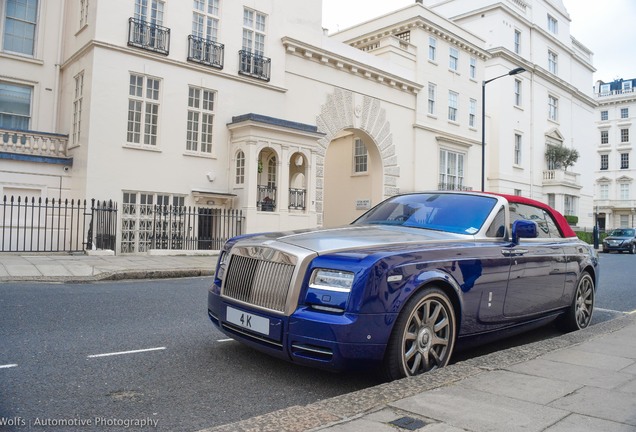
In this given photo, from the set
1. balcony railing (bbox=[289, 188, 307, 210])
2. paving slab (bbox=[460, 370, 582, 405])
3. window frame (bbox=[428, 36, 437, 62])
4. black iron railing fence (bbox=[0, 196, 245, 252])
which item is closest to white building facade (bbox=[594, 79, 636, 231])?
window frame (bbox=[428, 36, 437, 62])

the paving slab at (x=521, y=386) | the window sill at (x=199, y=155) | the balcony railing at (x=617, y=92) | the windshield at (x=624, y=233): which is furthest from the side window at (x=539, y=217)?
the balcony railing at (x=617, y=92)

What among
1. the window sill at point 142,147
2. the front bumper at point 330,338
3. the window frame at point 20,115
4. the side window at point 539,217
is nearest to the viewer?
the front bumper at point 330,338

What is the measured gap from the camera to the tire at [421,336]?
4043 millimetres

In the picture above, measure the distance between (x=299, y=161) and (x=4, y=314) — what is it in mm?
15236

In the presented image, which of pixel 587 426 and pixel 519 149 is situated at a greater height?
pixel 519 149

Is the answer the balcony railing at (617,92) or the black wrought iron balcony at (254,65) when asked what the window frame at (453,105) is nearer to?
the black wrought iron balcony at (254,65)

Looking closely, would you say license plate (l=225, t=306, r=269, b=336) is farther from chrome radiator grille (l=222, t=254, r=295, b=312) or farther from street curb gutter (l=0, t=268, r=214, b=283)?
street curb gutter (l=0, t=268, r=214, b=283)

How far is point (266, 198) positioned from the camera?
2000cm

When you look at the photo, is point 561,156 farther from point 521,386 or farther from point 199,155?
point 521,386

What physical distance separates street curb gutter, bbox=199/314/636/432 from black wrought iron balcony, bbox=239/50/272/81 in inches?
686

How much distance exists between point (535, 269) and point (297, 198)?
52.3 feet

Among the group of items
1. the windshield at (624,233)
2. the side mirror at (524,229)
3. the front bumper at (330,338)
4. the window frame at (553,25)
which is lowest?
the front bumper at (330,338)

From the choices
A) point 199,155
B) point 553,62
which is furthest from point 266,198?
point 553,62

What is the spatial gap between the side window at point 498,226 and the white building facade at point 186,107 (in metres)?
13.1
